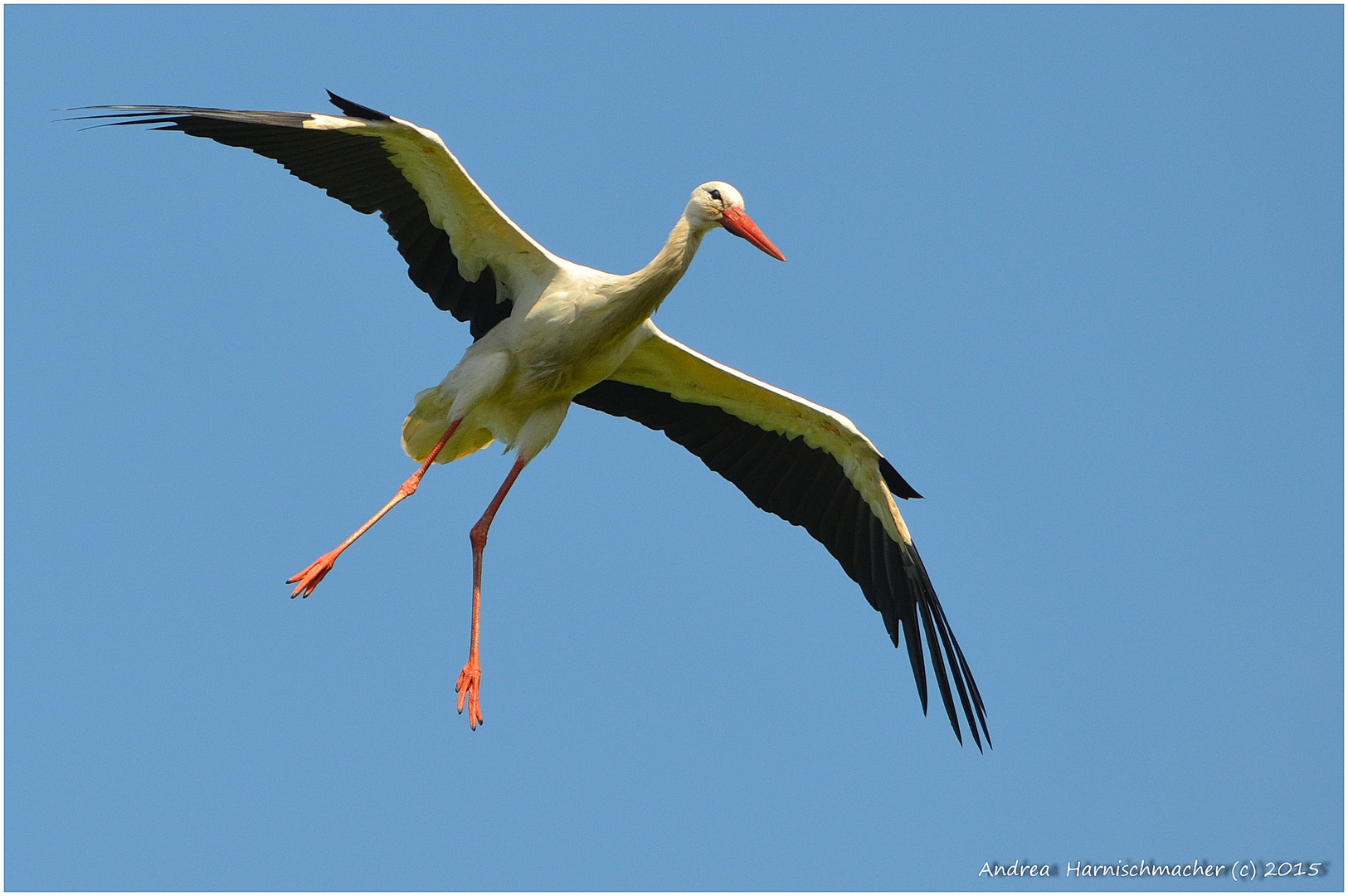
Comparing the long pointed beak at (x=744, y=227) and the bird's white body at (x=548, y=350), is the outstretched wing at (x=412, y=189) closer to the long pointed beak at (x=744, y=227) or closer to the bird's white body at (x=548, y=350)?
the bird's white body at (x=548, y=350)

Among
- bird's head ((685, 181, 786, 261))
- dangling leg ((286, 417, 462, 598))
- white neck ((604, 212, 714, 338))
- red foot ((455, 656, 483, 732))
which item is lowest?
red foot ((455, 656, 483, 732))

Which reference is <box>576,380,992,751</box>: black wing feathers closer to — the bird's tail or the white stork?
the white stork

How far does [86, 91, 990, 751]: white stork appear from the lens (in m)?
11.1

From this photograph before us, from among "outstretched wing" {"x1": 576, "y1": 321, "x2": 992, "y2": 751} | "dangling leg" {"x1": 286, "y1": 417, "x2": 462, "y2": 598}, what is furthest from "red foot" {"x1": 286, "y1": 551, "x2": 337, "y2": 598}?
"outstretched wing" {"x1": 576, "y1": 321, "x2": 992, "y2": 751}

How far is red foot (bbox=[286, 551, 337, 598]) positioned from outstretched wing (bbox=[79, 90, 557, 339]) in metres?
2.01

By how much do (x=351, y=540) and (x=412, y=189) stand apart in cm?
236

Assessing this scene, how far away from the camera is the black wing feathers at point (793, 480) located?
13.2m

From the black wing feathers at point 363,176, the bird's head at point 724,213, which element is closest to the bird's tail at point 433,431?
the black wing feathers at point 363,176

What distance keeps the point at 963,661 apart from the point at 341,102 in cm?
588

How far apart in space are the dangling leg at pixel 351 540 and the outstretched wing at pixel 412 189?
85 centimetres

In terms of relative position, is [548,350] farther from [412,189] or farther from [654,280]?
[412,189]

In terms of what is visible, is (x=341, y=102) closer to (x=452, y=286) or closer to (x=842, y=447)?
(x=452, y=286)

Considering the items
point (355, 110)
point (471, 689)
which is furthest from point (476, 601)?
point (355, 110)

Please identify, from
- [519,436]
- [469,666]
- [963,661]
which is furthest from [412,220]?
[963,661]
